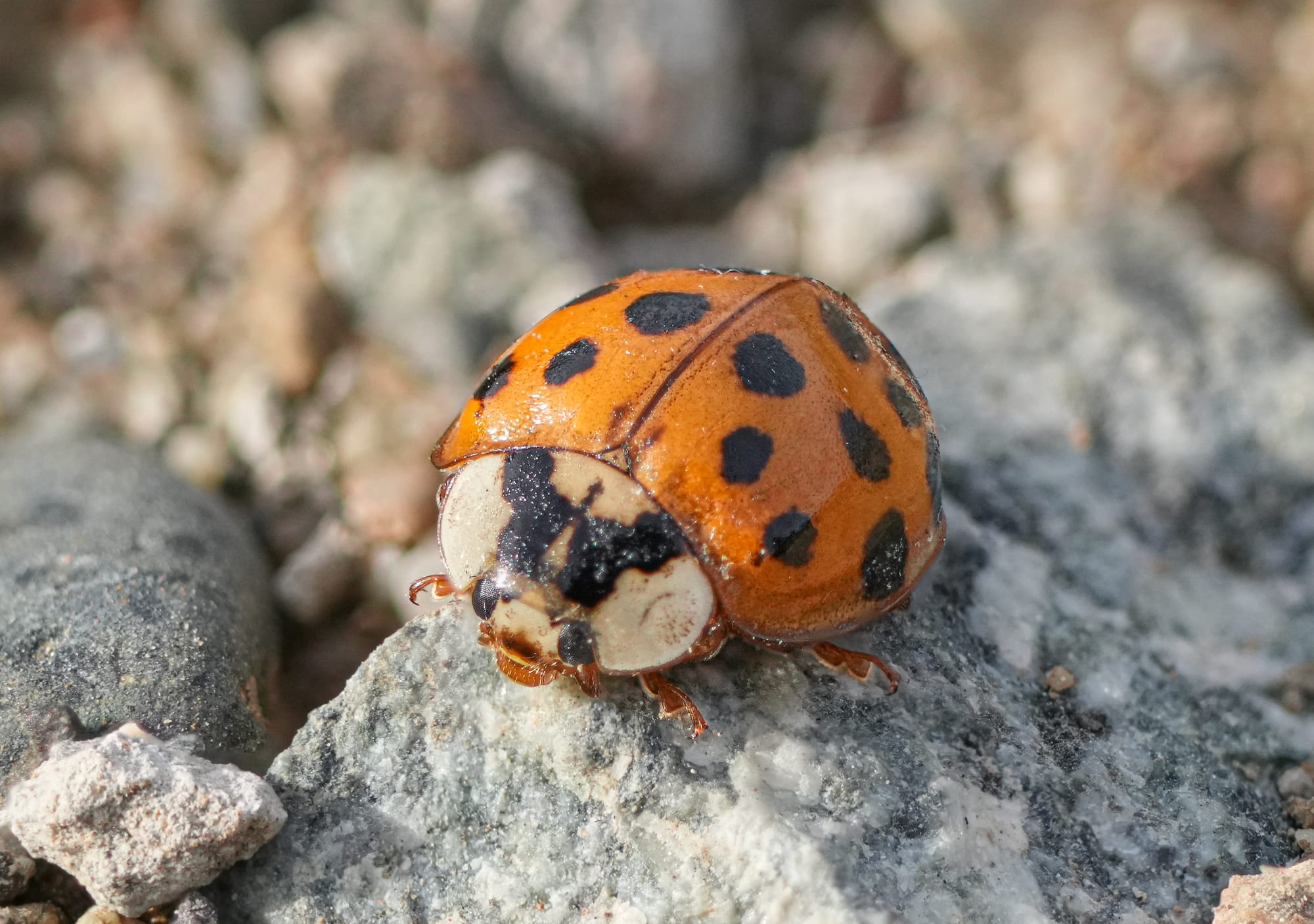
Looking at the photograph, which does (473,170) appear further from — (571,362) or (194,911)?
(194,911)

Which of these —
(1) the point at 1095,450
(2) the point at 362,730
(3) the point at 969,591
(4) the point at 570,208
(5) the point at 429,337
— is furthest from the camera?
(4) the point at 570,208

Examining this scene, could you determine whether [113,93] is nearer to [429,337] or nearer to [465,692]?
[429,337]

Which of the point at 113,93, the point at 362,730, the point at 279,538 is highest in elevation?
the point at 113,93

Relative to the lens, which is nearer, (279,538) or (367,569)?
(367,569)

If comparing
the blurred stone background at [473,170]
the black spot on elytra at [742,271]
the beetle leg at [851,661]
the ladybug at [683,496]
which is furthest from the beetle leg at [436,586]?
the blurred stone background at [473,170]

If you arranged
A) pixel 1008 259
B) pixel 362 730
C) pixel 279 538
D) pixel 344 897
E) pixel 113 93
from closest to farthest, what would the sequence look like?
pixel 344 897 < pixel 362 730 < pixel 279 538 < pixel 1008 259 < pixel 113 93

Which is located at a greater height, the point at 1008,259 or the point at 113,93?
the point at 113,93

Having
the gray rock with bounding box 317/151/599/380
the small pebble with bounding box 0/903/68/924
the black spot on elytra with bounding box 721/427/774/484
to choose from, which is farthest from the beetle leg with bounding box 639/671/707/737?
the gray rock with bounding box 317/151/599/380

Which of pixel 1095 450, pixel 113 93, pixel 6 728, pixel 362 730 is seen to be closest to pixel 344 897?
pixel 362 730
